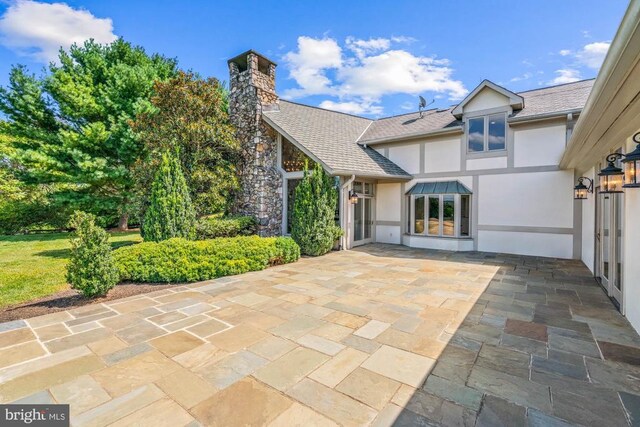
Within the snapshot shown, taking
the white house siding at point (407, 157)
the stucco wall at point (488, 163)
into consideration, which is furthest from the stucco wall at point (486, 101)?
the white house siding at point (407, 157)

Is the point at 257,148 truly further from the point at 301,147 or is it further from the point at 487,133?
the point at 487,133

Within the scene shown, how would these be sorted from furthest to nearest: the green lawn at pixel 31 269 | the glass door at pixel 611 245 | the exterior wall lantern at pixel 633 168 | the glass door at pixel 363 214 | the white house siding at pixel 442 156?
the glass door at pixel 363 214, the white house siding at pixel 442 156, the green lawn at pixel 31 269, the glass door at pixel 611 245, the exterior wall lantern at pixel 633 168

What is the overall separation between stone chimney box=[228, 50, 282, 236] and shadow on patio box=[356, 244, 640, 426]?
315 inches

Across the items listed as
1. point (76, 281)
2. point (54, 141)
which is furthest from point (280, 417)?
point (54, 141)

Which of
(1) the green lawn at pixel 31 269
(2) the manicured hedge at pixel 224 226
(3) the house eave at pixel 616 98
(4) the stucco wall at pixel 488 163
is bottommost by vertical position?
Answer: (1) the green lawn at pixel 31 269

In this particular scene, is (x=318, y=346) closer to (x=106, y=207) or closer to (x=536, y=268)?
(x=536, y=268)

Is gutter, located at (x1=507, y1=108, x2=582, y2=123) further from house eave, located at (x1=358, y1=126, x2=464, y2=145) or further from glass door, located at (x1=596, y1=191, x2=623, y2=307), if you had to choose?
glass door, located at (x1=596, y1=191, x2=623, y2=307)

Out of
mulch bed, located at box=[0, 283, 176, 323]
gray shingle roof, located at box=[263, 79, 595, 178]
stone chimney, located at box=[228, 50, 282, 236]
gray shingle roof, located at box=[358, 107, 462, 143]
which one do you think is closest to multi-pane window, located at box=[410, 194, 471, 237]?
gray shingle roof, located at box=[263, 79, 595, 178]

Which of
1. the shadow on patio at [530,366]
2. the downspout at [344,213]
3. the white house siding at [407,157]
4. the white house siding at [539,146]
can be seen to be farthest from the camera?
the white house siding at [407,157]

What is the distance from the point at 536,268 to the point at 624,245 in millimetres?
3799

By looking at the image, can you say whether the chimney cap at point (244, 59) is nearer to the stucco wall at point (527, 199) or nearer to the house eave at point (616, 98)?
the stucco wall at point (527, 199)

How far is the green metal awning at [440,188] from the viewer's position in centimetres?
1099

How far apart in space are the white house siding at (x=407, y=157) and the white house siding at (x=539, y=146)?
3.43 meters

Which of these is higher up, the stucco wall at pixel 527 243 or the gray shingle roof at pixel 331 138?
the gray shingle roof at pixel 331 138
